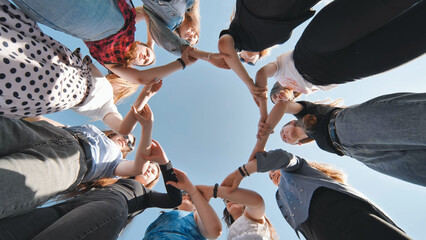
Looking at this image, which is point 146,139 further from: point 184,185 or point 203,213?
point 203,213

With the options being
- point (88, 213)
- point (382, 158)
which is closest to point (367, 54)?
point (382, 158)

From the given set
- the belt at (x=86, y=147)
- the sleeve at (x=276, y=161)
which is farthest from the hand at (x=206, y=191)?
the belt at (x=86, y=147)

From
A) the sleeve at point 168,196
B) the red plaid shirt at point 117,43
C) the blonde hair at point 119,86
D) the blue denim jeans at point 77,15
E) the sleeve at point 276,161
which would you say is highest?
the blue denim jeans at point 77,15

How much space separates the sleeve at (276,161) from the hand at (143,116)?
4.95ft

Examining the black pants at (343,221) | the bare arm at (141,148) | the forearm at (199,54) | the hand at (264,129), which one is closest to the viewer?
the black pants at (343,221)

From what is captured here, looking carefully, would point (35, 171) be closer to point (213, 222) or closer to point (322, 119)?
point (213, 222)

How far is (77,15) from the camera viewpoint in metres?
1.17

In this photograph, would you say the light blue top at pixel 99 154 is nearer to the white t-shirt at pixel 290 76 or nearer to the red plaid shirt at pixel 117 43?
the red plaid shirt at pixel 117 43

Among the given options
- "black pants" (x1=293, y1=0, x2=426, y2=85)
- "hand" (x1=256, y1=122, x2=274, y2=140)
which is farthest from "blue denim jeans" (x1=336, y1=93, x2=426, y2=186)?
"hand" (x1=256, y1=122, x2=274, y2=140)

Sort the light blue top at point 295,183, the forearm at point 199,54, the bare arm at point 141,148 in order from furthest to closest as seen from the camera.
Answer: the forearm at point 199,54, the bare arm at point 141,148, the light blue top at point 295,183

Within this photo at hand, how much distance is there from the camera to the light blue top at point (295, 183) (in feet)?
6.33

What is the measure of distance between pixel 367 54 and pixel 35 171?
285 cm

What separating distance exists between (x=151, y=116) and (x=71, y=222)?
130 cm

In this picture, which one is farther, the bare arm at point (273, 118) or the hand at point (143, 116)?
the bare arm at point (273, 118)
